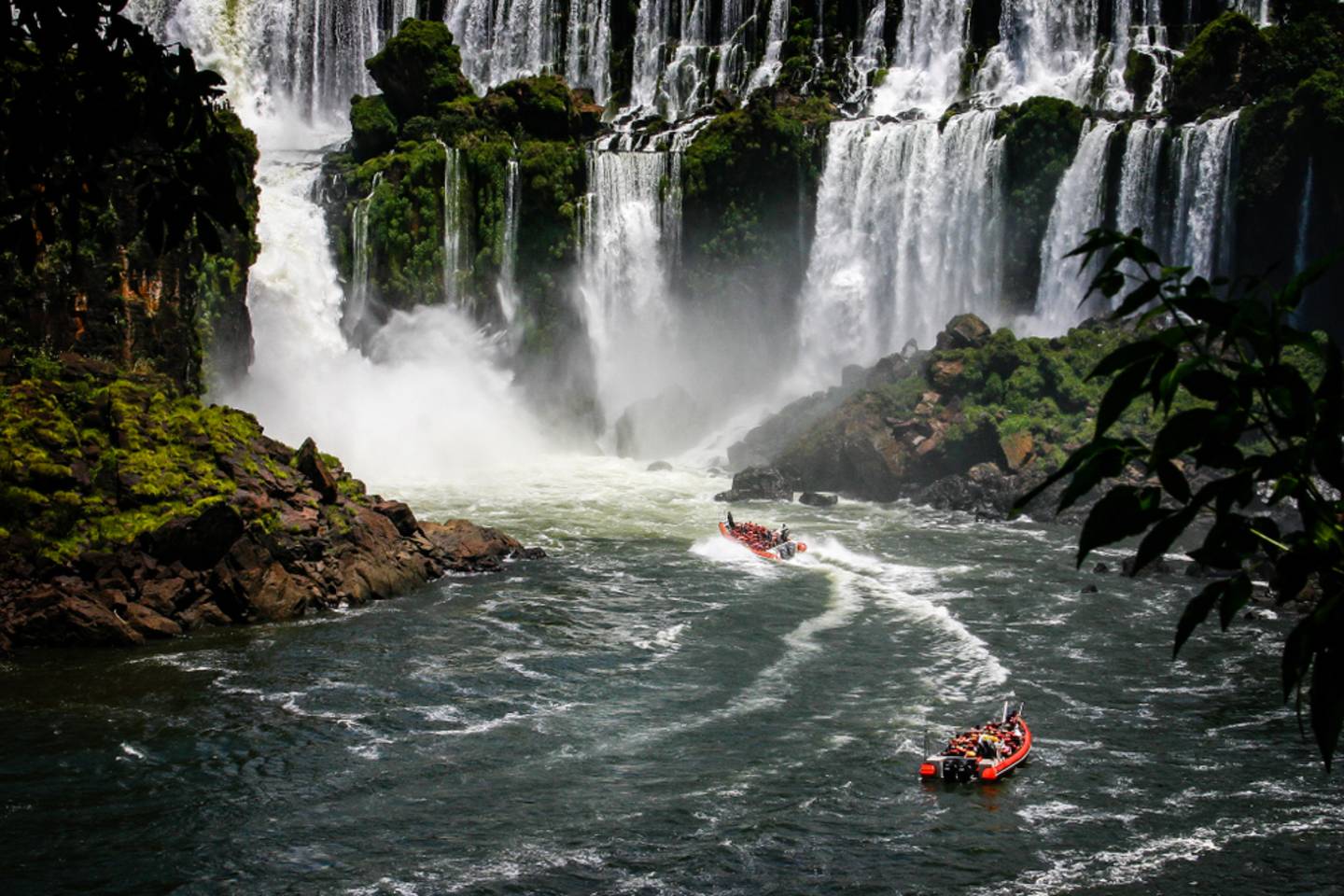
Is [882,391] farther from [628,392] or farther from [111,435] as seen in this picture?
[111,435]

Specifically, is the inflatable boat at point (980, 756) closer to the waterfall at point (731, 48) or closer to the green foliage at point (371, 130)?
the green foliage at point (371, 130)

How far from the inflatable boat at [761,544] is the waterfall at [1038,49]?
103 ft

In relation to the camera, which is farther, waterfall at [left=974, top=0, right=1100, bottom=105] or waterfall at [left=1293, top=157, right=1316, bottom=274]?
waterfall at [left=974, top=0, right=1100, bottom=105]

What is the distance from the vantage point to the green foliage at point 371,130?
58719 millimetres

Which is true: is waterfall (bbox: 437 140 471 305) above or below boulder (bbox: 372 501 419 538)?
above

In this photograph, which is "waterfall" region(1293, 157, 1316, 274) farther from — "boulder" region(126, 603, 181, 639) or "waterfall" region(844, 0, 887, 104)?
→ "boulder" region(126, 603, 181, 639)

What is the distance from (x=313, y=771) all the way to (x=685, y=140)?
44.5 meters

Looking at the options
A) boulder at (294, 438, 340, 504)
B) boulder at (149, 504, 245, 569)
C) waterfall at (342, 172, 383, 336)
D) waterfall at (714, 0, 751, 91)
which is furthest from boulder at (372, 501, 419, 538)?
waterfall at (714, 0, 751, 91)

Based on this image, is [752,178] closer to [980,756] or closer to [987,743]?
[987,743]

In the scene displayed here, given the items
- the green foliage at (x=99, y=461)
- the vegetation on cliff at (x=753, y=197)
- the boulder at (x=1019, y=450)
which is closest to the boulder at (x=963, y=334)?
the boulder at (x=1019, y=450)

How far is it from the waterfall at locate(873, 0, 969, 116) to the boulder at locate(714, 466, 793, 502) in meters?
25.0

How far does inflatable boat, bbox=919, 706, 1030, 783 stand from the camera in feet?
67.0

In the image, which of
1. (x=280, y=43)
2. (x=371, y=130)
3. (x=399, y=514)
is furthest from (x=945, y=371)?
(x=280, y=43)

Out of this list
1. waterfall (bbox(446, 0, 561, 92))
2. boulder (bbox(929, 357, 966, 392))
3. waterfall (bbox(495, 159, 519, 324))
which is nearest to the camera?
boulder (bbox(929, 357, 966, 392))
